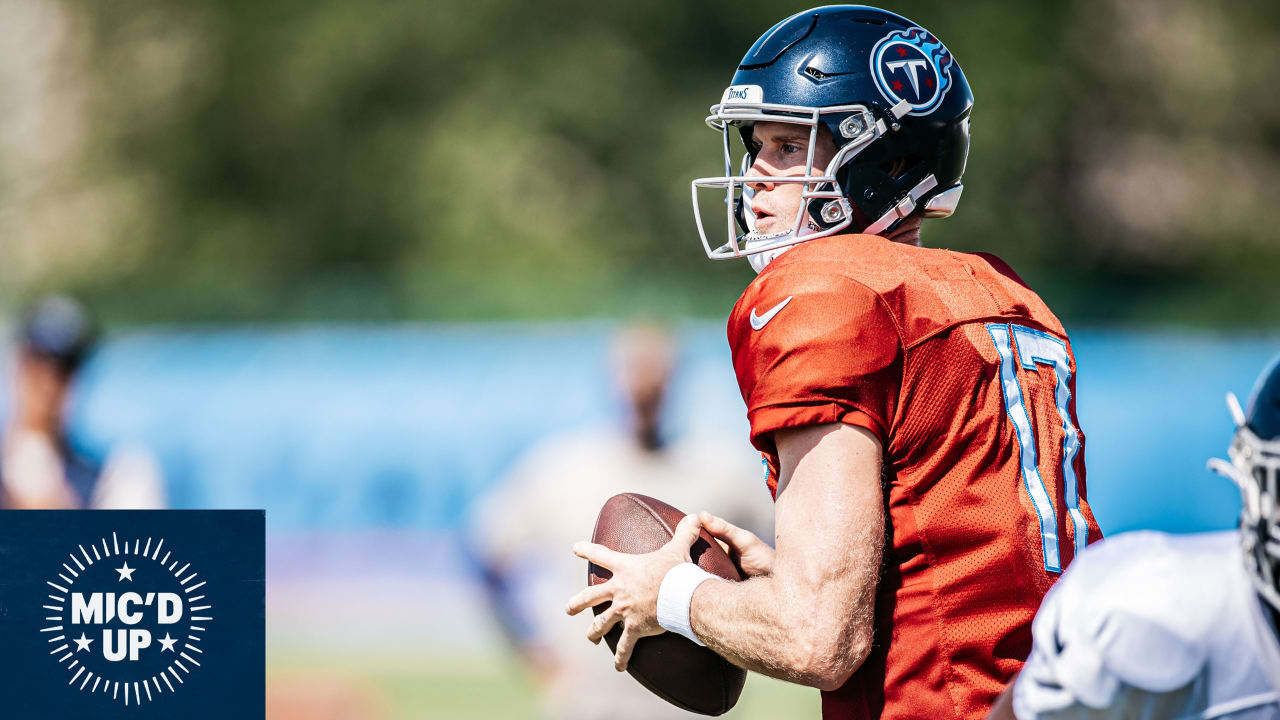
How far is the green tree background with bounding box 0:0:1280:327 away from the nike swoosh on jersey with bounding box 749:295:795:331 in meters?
11.2

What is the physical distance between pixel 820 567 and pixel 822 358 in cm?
33

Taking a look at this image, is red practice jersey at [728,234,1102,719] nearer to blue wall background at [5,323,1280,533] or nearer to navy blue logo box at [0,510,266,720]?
navy blue logo box at [0,510,266,720]

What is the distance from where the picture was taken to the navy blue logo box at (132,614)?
101 inches

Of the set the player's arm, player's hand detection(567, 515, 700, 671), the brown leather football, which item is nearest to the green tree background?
the brown leather football

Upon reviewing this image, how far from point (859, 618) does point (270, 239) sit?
13934mm

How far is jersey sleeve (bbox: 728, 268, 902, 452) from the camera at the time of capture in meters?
2.25

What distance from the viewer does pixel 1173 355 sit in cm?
695

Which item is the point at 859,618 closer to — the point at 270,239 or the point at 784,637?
the point at 784,637

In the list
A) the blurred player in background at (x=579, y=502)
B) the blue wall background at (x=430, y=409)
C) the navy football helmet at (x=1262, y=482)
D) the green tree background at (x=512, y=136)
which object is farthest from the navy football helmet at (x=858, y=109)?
the green tree background at (x=512, y=136)

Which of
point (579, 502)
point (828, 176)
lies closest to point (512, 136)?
point (579, 502)

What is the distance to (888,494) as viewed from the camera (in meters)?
2.35

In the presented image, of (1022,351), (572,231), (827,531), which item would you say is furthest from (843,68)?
(572,231)

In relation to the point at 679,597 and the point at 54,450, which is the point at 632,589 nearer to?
the point at 679,597

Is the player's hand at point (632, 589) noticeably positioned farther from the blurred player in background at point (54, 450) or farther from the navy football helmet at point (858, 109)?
the blurred player in background at point (54, 450)
